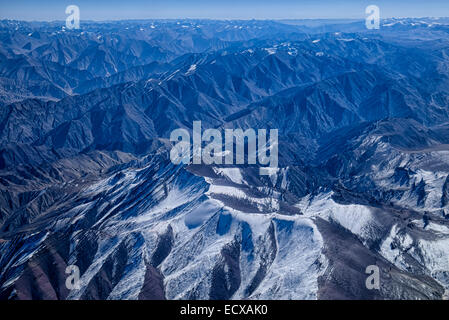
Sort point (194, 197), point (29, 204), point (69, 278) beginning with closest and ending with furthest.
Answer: point (69, 278)
point (194, 197)
point (29, 204)

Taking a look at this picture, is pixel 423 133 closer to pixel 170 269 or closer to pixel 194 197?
pixel 194 197

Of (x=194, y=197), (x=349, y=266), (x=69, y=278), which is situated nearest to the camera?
(x=349, y=266)

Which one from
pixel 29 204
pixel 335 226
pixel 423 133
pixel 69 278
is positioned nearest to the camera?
pixel 69 278

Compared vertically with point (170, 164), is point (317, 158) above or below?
below

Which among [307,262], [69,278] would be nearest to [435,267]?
[307,262]

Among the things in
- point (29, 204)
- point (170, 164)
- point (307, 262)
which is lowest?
point (29, 204)

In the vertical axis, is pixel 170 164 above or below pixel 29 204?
above

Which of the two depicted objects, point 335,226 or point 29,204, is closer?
point 335,226

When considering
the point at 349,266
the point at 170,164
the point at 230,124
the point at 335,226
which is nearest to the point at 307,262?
the point at 349,266

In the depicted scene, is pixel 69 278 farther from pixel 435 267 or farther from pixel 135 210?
pixel 435 267
